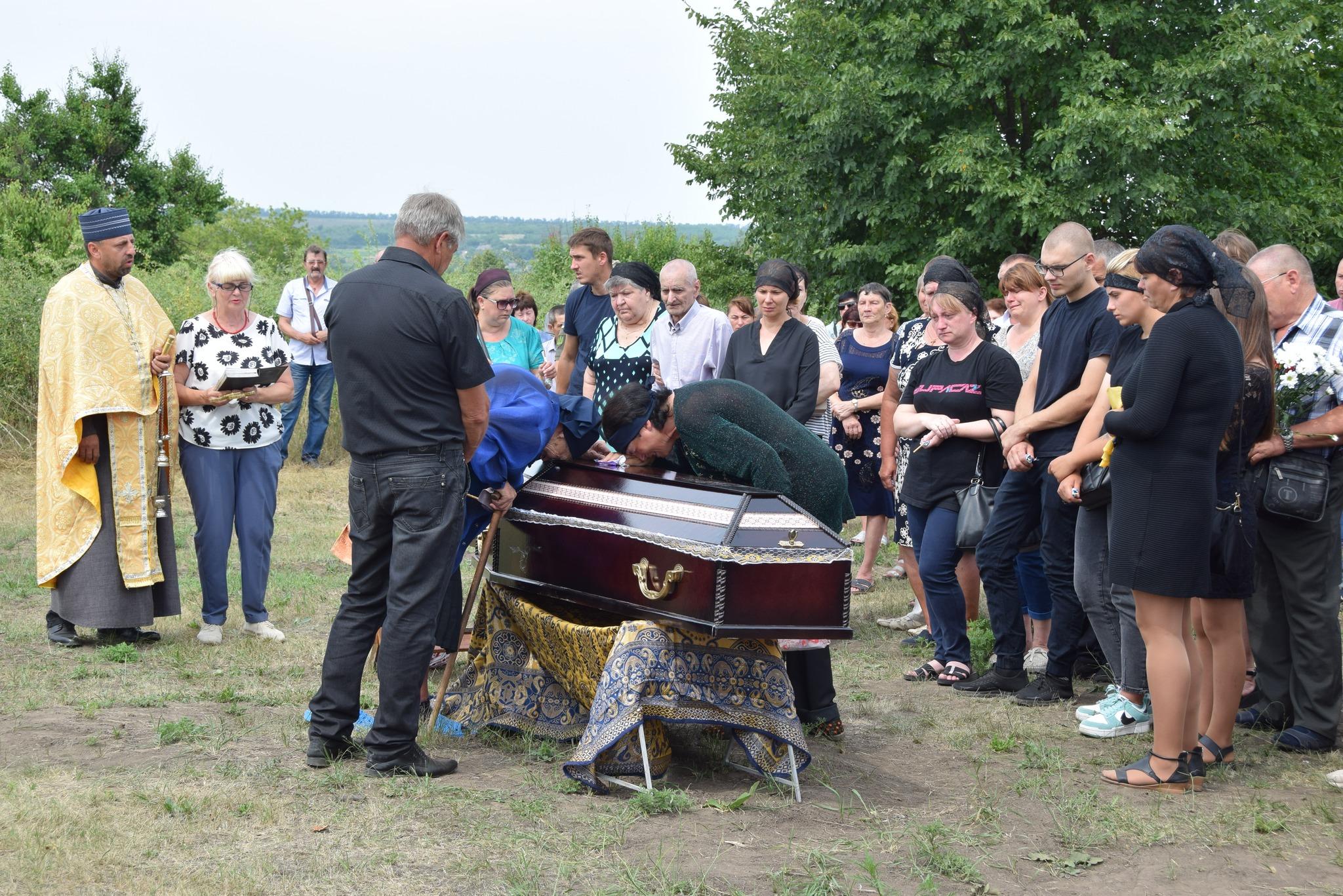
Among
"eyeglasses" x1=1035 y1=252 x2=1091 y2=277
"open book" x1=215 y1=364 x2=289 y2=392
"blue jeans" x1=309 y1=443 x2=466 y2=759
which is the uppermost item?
"eyeglasses" x1=1035 y1=252 x2=1091 y2=277

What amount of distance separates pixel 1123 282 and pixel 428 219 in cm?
260

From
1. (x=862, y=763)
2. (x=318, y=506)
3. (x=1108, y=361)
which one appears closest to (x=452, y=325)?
(x=862, y=763)

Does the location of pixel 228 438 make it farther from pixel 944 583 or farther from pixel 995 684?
pixel 995 684

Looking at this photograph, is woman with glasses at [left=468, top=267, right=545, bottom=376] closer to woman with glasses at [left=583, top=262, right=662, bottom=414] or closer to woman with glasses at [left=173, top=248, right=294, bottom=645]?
woman with glasses at [left=583, top=262, right=662, bottom=414]

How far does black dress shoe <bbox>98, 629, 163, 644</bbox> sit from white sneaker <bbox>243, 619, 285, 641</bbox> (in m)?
0.46

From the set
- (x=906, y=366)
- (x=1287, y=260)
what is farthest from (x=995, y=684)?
(x=1287, y=260)

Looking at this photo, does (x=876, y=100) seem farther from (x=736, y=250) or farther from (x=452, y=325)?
(x=452, y=325)

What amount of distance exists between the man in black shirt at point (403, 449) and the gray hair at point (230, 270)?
2554mm

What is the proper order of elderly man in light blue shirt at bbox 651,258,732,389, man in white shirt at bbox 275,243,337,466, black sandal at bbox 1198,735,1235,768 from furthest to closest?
man in white shirt at bbox 275,243,337,466 → elderly man in light blue shirt at bbox 651,258,732,389 → black sandal at bbox 1198,735,1235,768

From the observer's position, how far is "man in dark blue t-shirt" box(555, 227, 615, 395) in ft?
24.0

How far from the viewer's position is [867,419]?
8.29 m

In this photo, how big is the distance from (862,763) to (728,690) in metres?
0.83

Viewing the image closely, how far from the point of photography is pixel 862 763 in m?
4.93

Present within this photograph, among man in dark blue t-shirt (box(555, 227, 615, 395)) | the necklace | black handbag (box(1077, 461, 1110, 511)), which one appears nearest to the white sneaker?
the necklace
